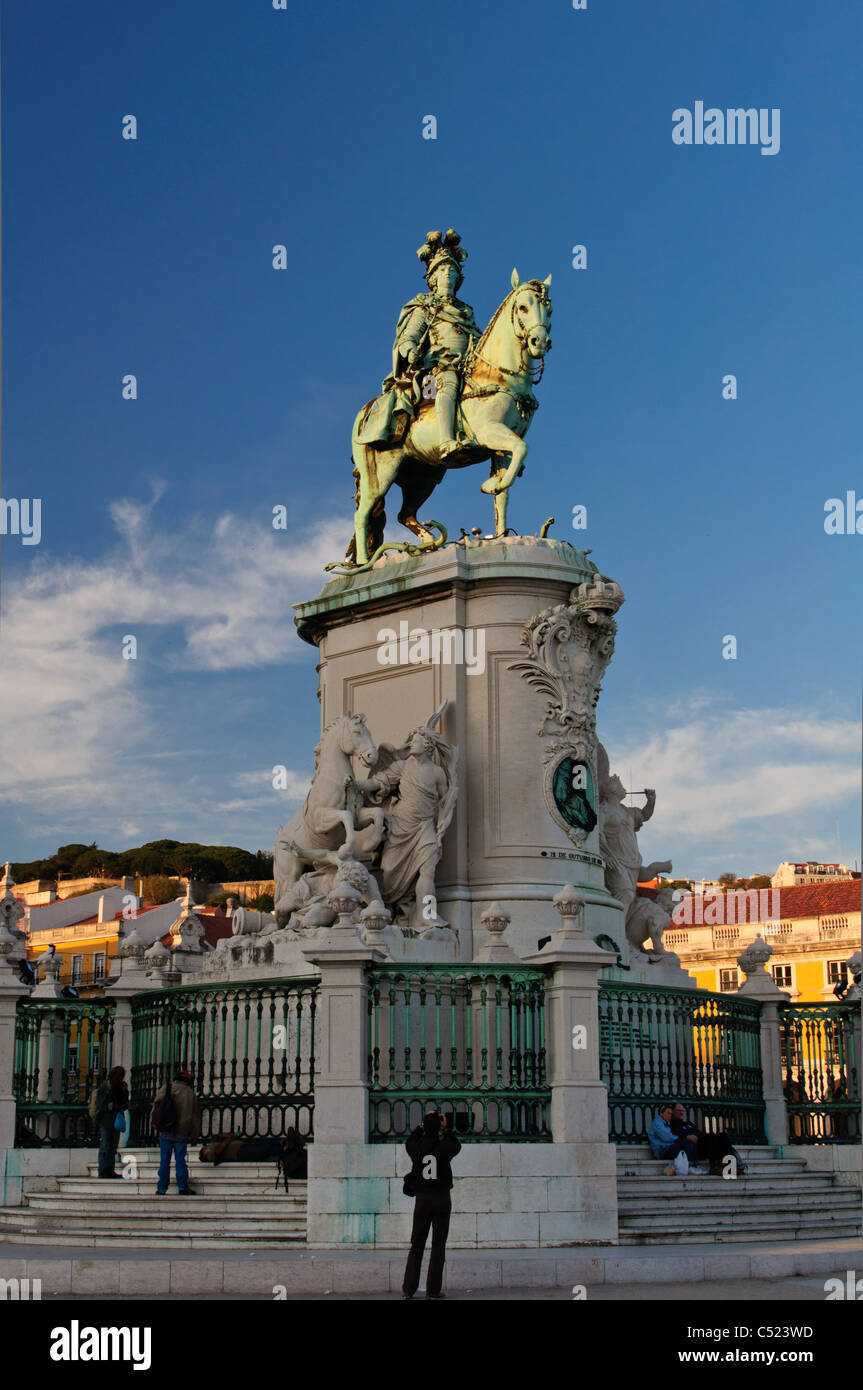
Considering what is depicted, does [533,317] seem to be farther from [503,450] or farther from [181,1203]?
[181,1203]

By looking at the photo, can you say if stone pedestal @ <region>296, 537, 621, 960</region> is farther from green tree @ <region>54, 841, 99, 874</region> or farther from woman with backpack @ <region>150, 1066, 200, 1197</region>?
green tree @ <region>54, 841, 99, 874</region>

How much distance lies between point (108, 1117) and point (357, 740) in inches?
200

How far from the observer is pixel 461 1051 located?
1653 centimetres

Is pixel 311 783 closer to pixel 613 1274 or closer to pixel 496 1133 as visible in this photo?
pixel 496 1133

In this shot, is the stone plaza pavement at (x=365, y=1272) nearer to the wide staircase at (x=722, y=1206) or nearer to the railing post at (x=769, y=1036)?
the wide staircase at (x=722, y=1206)

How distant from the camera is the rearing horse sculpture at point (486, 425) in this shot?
71.4 ft

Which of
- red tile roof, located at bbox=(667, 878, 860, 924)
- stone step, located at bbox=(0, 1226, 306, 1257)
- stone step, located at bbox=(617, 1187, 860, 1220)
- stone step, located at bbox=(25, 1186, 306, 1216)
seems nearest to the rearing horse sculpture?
stone step, located at bbox=(617, 1187, 860, 1220)

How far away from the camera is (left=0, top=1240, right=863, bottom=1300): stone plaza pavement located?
1348 centimetres

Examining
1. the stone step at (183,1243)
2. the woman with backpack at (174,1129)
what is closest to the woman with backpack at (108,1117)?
the woman with backpack at (174,1129)

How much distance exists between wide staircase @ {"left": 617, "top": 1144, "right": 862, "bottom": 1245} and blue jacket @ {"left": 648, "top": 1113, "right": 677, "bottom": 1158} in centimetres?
11

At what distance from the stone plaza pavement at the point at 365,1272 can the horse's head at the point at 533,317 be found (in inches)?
455
